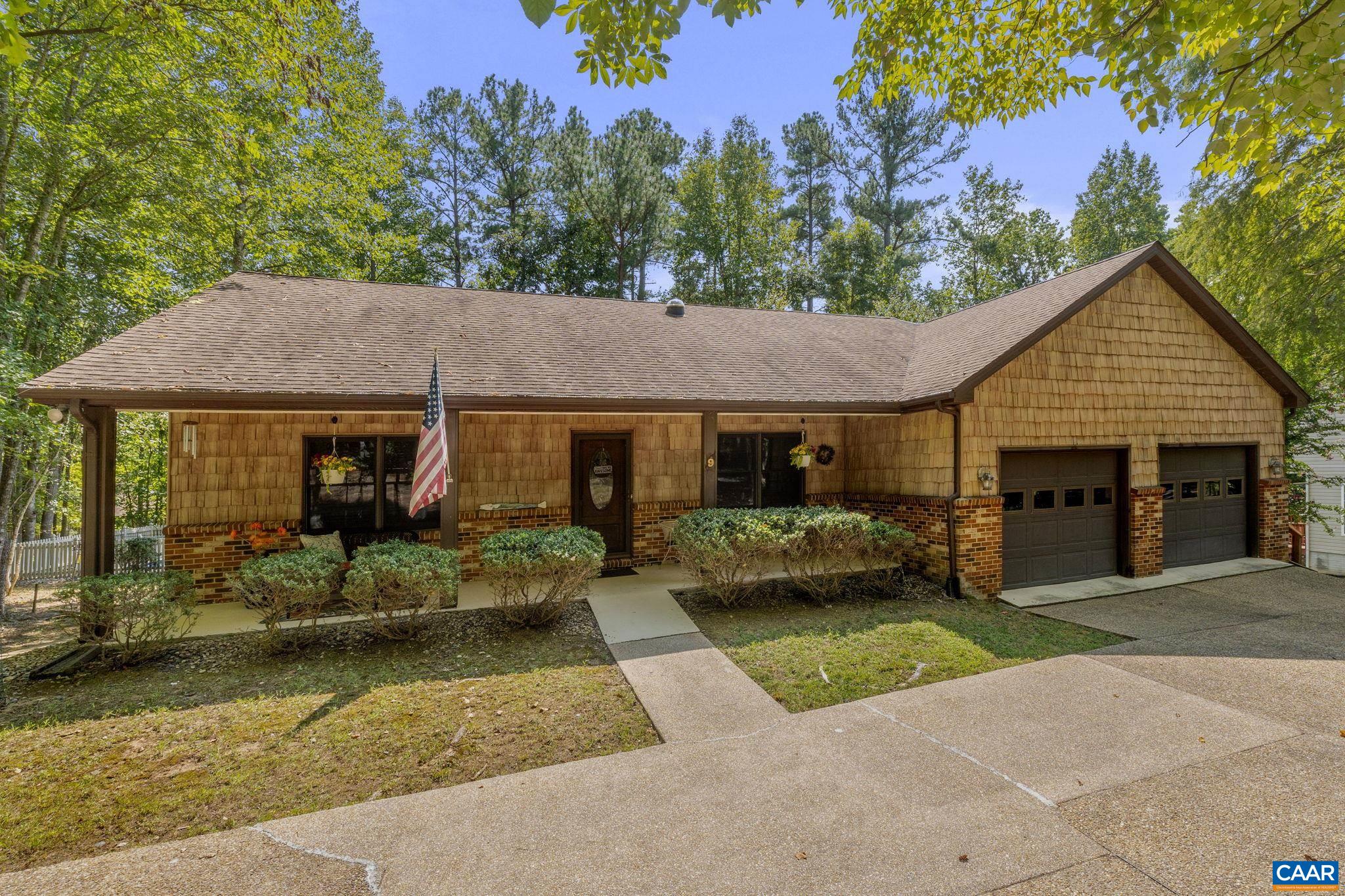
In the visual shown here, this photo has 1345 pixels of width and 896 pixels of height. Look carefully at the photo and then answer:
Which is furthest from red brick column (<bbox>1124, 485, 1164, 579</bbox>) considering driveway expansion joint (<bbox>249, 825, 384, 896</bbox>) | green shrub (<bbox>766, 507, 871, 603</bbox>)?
driveway expansion joint (<bbox>249, 825, 384, 896</bbox>)

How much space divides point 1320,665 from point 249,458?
38.5 ft

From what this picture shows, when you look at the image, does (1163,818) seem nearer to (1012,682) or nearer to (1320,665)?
(1012,682)

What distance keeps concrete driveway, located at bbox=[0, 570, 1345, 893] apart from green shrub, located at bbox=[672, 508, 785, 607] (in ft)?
8.12

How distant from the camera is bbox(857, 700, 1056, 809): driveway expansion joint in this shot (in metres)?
3.08

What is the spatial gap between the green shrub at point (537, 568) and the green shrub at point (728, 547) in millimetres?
1183

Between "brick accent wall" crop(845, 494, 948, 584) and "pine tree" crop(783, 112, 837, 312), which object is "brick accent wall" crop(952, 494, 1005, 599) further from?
"pine tree" crop(783, 112, 837, 312)

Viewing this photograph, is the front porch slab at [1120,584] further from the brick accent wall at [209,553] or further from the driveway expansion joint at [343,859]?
the brick accent wall at [209,553]

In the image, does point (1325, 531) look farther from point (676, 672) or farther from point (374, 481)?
point (374, 481)

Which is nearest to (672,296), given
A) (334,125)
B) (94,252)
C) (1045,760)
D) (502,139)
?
(502,139)

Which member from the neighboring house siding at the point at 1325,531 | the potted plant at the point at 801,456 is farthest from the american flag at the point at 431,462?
the neighboring house siding at the point at 1325,531

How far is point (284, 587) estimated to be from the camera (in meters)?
5.15

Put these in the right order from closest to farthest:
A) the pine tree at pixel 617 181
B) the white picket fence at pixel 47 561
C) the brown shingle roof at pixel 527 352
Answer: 1. the brown shingle roof at pixel 527 352
2. the white picket fence at pixel 47 561
3. the pine tree at pixel 617 181

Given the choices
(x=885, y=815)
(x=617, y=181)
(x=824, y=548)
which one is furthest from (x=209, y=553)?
(x=617, y=181)

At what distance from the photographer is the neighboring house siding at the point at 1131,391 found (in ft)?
25.3
